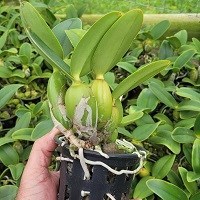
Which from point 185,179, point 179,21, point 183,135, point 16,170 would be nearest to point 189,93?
point 183,135

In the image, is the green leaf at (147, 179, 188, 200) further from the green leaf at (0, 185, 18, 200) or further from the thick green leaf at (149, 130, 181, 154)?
the green leaf at (0, 185, 18, 200)

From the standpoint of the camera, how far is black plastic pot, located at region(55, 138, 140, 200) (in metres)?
0.86

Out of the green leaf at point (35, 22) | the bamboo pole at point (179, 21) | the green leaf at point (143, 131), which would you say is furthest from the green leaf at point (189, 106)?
the bamboo pole at point (179, 21)

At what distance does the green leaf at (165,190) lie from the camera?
3.67ft

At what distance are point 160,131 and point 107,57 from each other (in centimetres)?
49

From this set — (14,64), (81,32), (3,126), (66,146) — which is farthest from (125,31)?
(14,64)

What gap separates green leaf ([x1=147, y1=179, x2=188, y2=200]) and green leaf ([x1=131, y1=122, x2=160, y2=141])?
0.53ft

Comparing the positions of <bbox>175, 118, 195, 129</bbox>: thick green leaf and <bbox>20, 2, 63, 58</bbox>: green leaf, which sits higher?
<bbox>20, 2, 63, 58</bbox>: green leaf

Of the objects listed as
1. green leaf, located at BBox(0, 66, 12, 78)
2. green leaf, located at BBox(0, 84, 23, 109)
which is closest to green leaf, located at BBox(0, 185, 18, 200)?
green leaf, located at BBox(0, 84, 23, 109)

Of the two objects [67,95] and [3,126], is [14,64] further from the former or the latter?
[67,95]

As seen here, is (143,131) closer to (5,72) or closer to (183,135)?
(183,135)

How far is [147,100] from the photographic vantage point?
4.63ft

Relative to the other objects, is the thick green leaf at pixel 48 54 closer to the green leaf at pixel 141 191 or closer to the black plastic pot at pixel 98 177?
the black plastic pot at pixel 98 177

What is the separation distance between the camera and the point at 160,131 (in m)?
1.31
